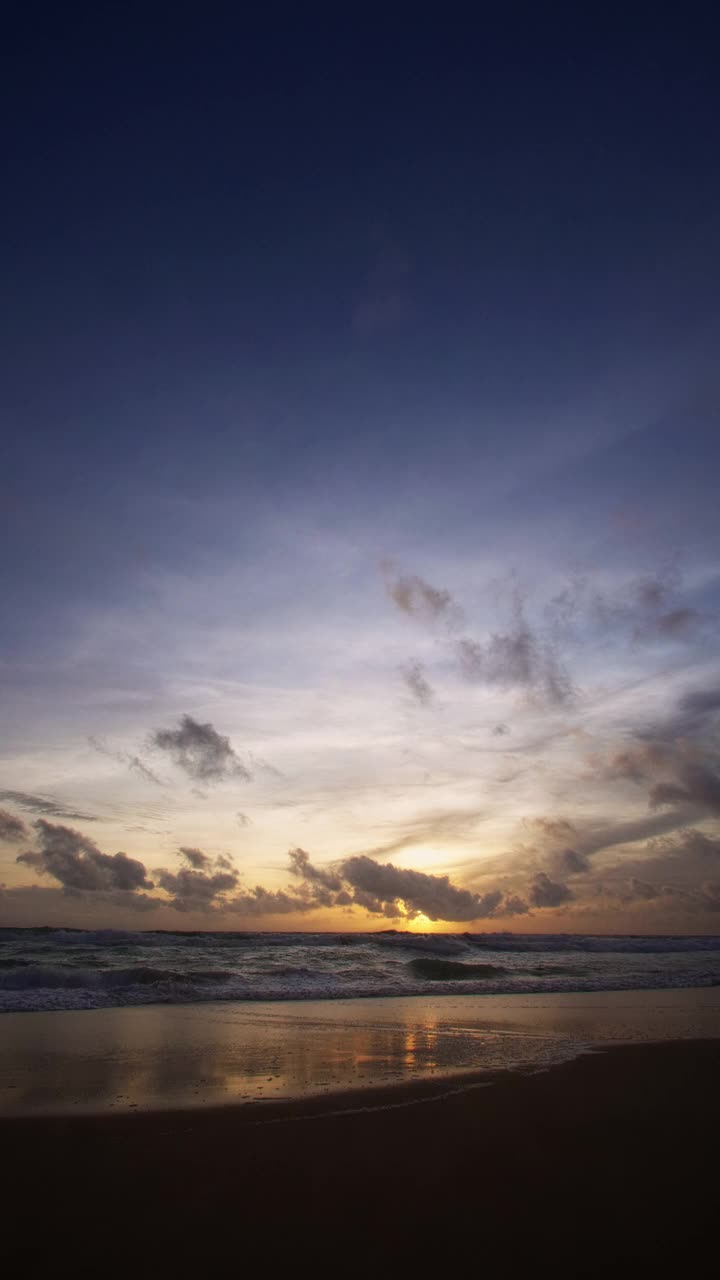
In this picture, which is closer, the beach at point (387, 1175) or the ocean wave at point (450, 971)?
the beach at point (387, 1175)

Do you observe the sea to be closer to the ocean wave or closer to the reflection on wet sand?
the ocean wave

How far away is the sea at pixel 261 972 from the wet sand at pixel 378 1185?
12856mm

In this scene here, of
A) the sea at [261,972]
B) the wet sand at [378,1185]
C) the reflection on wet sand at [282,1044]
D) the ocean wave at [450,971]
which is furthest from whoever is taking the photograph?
the ocean wave at [450,971]

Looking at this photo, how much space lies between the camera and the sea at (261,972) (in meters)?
21.0

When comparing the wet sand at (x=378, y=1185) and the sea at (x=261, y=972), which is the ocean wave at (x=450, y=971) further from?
the wet sand at (x=378, y=1185)

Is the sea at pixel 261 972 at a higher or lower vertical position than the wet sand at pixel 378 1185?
higher

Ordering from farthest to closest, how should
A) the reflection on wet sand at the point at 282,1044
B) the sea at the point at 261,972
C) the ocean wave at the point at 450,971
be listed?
the ocean wave at the point at 450,971, the sea at the point at 261,972, the reflection on wet sand at the point at 282,1044

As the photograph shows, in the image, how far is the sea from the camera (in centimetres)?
2098

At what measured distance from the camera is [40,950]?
33156mm

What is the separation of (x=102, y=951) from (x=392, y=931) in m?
37.7

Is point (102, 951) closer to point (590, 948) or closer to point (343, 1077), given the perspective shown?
point (343, 1077)

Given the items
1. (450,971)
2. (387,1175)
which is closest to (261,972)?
(450,971)

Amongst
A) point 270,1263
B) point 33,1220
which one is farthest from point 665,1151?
point 33,1220

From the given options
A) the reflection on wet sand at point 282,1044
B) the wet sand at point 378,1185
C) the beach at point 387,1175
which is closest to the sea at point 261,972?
the reflection on wet sand at point 282,1044
